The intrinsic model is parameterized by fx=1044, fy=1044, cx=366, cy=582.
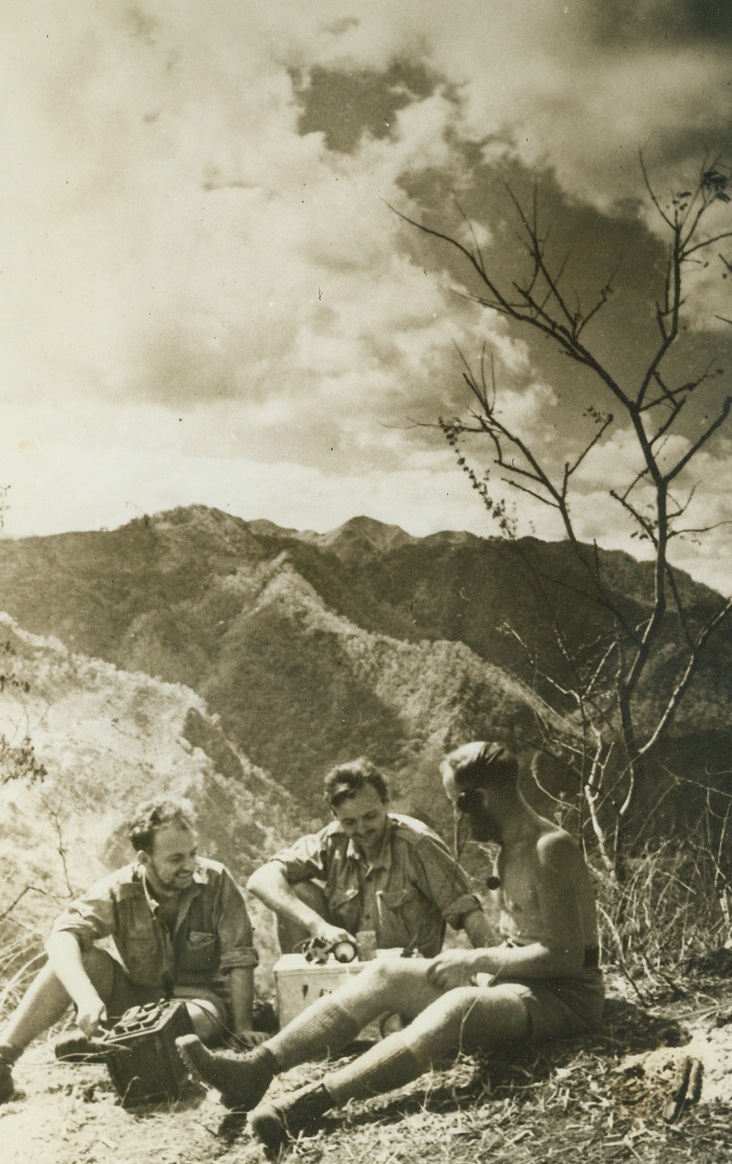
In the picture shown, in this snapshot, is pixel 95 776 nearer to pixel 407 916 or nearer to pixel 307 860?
pixel 307 860

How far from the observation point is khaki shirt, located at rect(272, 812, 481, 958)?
4.90m

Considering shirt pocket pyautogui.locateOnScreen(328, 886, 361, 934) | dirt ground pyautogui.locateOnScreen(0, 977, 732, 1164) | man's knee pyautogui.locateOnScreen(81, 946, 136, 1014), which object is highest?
shirt pocket pyautogui.locateOnScreen(328, 886, 361, 934)

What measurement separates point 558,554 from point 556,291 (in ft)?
4.75

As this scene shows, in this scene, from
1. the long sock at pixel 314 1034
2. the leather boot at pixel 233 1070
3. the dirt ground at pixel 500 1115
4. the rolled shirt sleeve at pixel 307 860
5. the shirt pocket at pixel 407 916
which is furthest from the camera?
the rolled shirt sleeve at pixel 307 860

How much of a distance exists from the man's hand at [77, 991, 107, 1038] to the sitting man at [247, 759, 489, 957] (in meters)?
0.88

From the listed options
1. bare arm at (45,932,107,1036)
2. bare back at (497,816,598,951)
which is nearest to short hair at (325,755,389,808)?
bare back at (497,816,598,951)

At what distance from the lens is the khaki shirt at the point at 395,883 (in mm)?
4898

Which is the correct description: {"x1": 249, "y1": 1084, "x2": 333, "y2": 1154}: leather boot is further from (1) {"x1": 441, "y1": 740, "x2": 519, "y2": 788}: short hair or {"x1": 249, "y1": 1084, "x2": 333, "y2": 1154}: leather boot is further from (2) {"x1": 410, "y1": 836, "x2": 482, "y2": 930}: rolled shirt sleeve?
(1) {"x1": 441, "y1": 740, "x2": 519, "y2": 788}: short hair

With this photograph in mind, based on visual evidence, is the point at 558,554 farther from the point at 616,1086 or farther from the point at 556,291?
the point at 616,1086

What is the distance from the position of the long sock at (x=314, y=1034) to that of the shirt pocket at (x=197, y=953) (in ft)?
2.83

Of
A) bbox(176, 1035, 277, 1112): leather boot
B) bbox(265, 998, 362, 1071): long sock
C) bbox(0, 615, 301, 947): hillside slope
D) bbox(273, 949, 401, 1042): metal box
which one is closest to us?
bbox(176, 1035, 277, 1112): leather boot

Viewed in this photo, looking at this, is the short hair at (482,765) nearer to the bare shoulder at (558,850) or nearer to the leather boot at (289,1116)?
the bare shoulder at (558,850)

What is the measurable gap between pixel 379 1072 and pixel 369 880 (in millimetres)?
1194

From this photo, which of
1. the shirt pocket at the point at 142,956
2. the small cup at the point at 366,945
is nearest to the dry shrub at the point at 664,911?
the small cup at the point at 366,945
